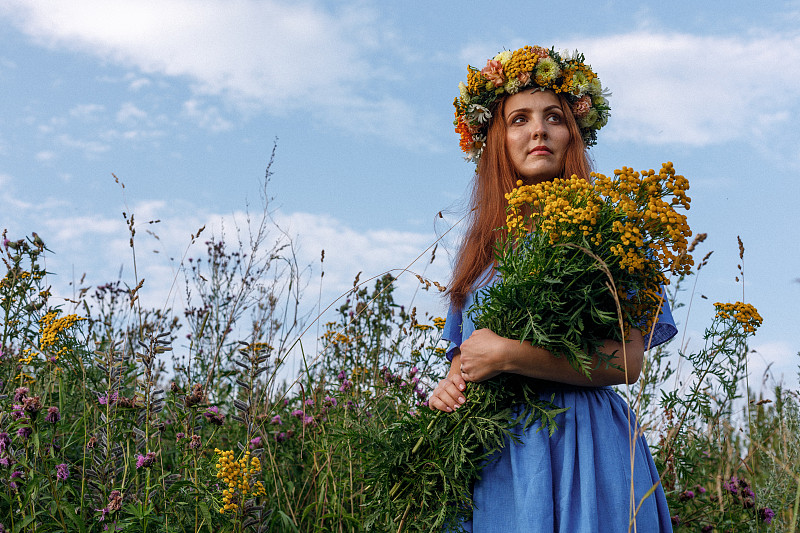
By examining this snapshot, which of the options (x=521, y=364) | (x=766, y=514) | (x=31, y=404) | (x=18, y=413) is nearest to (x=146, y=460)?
(x=31, y=404)

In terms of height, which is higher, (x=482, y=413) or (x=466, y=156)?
(x=466, y=156)

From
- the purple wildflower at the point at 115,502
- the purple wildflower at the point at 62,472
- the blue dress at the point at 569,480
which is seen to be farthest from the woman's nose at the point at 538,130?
the purple wildflower at the point at 62,472

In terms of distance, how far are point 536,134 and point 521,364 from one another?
4.05 feet

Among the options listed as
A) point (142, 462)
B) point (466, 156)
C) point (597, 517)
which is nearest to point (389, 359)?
point (466, 156)

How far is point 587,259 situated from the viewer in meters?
1.89

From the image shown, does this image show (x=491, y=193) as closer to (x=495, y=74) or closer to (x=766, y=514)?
(x=495, y=74)

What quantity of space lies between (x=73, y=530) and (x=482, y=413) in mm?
1739

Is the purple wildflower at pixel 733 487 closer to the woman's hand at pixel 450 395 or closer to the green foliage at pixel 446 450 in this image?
the green foliage at pixel 446 450

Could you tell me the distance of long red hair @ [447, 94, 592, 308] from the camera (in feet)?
9.27

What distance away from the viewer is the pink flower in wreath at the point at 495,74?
9.97 ft

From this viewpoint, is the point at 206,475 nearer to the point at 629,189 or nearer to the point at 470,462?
the point at 470,462

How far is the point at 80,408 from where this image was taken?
3506 millimetres

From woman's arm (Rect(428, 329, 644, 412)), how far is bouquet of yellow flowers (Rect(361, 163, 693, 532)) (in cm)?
4

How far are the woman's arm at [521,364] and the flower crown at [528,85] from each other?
139 centimetres
